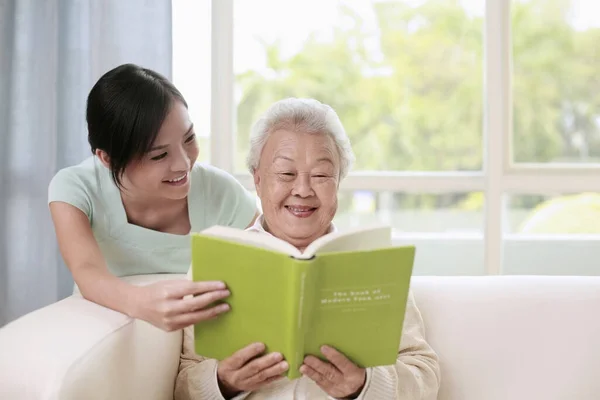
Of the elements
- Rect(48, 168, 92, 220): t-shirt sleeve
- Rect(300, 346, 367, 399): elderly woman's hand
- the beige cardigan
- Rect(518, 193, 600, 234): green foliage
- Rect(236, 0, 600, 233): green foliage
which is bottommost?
the beige cardigan

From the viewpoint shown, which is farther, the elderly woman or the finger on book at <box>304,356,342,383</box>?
the elderly woman

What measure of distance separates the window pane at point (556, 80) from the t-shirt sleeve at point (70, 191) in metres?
2.02

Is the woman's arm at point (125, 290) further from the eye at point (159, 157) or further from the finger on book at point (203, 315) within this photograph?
the eye at point (159, 157)

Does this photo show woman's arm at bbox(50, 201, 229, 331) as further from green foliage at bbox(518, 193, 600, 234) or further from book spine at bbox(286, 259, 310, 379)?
green foliage at bbox(518, 193, 600, 234)

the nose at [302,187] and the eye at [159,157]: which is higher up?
the eye at [159,157]

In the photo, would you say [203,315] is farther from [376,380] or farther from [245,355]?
[376,380]

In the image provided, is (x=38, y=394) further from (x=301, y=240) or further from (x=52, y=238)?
(x=52, y=238)

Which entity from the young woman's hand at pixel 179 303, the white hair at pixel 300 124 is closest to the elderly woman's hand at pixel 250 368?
the young woman's hand at pixel 179 303

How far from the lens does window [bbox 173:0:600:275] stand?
126 inches

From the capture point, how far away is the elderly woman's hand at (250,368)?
4.52 ft

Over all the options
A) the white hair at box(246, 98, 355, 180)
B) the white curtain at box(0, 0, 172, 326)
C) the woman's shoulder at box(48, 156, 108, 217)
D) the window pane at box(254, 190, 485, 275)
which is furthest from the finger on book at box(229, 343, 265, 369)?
the window pane at box(254, 190, 485, 275)

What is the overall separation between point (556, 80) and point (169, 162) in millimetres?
2039

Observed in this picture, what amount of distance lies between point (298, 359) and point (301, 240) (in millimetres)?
471

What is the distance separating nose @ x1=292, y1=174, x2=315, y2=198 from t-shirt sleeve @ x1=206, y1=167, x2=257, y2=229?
0.50 metres
